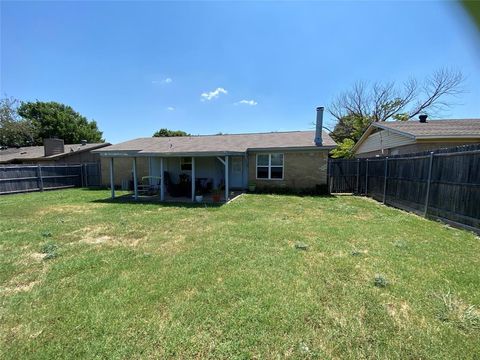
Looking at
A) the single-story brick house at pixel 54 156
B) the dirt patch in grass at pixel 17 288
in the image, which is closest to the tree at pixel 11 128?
the single-story brick house at pixel 54 156

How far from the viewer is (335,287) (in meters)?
3.67

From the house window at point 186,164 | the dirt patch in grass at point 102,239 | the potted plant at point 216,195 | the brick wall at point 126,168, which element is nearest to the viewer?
the dirt patch in grass at point 102,239

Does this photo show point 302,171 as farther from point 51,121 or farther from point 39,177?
point 51,121

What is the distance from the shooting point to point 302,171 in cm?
1326

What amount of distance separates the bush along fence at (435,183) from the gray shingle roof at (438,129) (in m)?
2.36

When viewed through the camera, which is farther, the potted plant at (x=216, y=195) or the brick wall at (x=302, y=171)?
the brick wall at (x=302, y=171)

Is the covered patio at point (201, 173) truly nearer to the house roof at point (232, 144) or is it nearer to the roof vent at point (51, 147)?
the house roof at point (232, 144)

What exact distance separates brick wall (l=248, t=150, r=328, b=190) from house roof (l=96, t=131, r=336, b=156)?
0.56m

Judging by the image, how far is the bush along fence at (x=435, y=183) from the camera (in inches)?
239

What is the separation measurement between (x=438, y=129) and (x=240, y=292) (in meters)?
13.2

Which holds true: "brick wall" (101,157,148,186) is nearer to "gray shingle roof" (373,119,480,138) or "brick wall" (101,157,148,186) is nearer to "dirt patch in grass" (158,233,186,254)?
"dirt patch in grass" (158,233,186,254)

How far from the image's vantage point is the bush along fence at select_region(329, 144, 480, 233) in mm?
6070

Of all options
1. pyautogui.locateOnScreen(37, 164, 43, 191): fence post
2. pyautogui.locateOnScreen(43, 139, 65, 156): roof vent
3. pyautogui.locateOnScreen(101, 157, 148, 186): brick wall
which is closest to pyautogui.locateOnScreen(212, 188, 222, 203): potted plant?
pyautogui.locateOnScreen(101, 157, 148, 186): brick wall

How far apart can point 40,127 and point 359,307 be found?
46.1 meters
